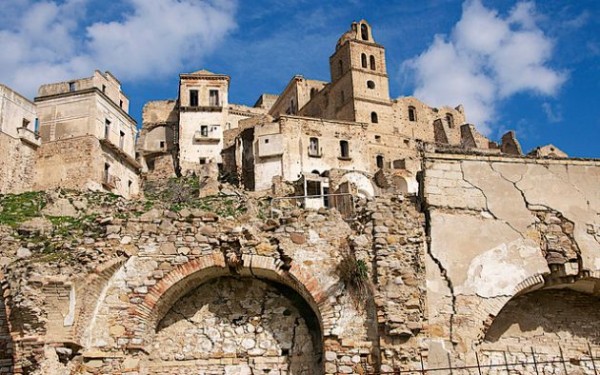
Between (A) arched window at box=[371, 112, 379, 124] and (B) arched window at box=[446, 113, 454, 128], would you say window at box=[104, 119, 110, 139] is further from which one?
(B) arched window at box=[446, 113, 454, 128]

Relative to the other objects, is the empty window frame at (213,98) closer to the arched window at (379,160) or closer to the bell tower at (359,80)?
the bell tower at (359,80)

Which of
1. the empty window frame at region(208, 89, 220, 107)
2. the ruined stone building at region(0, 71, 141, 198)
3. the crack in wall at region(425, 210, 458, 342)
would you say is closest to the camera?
the crack in wall at region(425, 210, 458, 342)

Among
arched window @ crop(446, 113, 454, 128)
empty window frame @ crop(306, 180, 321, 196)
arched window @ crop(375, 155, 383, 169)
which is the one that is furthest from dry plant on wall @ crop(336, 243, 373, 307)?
arched window @ crop(446, 113, 454, 128)

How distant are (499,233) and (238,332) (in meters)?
5.14

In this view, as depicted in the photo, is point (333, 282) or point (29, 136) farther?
point (29, 136)

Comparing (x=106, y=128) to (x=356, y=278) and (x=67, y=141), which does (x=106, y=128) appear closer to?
(x=67, y=141)

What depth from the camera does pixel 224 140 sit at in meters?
46.8

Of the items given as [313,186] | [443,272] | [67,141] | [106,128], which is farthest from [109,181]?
[443,272]

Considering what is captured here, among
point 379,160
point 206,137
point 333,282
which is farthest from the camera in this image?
point 206,137

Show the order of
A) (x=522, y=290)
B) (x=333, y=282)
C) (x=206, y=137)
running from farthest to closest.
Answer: (x=206, y=137) → (x=522, y=290) → (x=333, y=282)

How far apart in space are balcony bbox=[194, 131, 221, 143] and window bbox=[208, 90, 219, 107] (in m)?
2.85

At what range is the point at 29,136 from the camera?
34.5 m

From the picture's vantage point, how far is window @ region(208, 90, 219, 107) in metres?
49.4

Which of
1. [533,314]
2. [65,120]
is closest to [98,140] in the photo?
[65,120]
